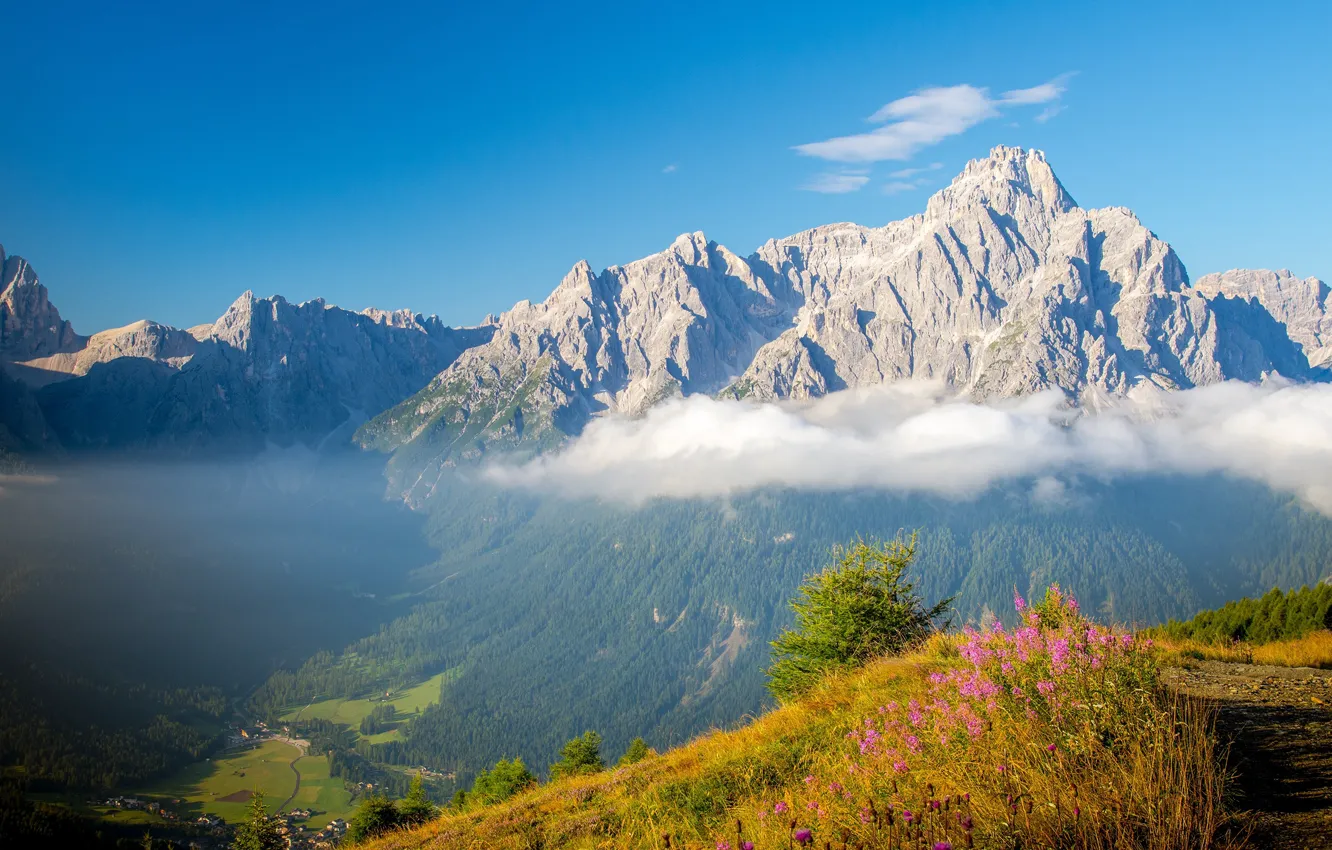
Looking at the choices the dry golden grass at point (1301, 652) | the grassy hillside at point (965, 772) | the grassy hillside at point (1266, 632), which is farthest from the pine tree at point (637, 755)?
the dry golden grass at point (1301, 652)

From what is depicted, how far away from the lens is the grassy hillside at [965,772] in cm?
552

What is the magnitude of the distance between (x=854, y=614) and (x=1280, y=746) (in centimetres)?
1467

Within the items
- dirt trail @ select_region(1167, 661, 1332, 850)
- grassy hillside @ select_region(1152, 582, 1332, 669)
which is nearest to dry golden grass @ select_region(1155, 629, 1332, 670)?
grassy hillside @ select_region(1152, 582, 1332, 669)

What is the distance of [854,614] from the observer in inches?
893

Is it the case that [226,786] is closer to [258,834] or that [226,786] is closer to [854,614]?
[258,834]

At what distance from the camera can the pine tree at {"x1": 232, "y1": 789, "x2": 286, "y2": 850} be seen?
37.9 m

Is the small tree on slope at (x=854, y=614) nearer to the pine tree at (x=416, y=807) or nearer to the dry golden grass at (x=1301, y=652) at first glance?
the dry golden grass at (x=1301, y=652)

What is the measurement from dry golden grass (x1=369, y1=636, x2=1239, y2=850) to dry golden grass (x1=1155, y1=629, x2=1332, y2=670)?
7371 mm

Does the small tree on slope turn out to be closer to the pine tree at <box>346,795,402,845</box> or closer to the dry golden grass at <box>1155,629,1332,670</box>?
the dry golden grass at <box>1155,629,1332,670</box>

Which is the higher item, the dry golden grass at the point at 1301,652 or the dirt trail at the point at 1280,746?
the dirt trail at the point at 1280,746

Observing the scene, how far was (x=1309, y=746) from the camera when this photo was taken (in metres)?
8.29

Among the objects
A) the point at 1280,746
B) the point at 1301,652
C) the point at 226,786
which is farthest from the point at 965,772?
the point at 226,786

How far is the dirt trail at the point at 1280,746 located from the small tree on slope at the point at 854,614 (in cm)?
903

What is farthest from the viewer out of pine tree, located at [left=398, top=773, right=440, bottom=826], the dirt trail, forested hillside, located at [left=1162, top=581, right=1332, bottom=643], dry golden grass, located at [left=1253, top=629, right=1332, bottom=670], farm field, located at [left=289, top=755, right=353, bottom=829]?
farm field, located at [left=289, top=755, right=353, bottom=829]
